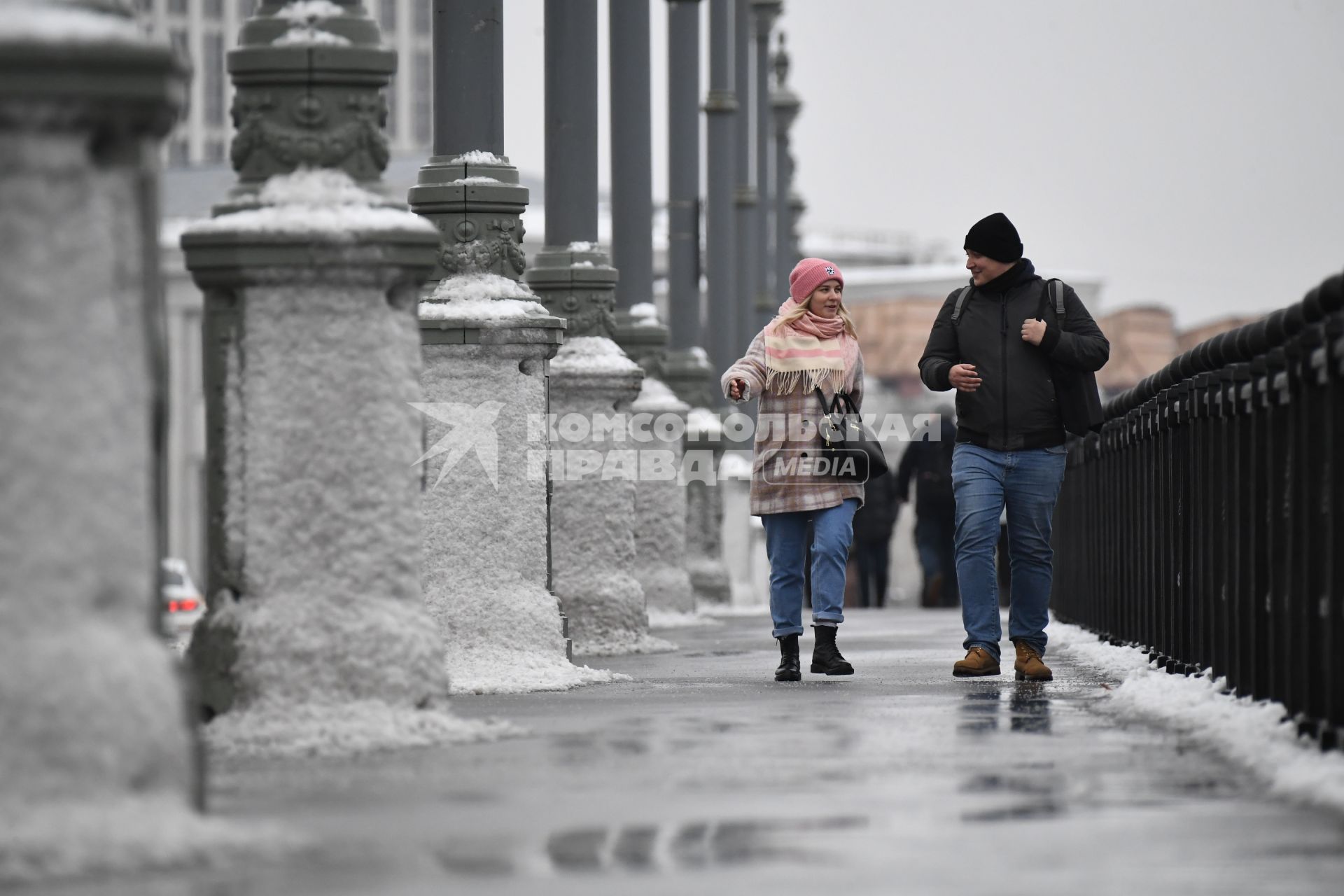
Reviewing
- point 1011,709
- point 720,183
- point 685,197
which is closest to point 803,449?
point 1011,709

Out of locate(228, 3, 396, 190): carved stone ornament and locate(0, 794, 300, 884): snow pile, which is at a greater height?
locate(228, 3, 396, 190): carved stone ornament

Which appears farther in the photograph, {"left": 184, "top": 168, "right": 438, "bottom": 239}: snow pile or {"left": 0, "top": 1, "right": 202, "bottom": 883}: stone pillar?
{"left": 184, "top": 168, "right": 438, "bottom": 239}: snow pile

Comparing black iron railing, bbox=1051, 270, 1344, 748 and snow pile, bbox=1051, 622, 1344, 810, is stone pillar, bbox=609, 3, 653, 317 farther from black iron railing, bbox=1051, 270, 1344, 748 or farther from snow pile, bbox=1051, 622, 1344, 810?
snow pile, bbox=1051, 622, 1344, 810

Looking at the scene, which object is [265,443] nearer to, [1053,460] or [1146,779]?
[1146,779]

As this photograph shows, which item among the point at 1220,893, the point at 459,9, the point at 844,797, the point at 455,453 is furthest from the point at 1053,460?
the point at 1220,893

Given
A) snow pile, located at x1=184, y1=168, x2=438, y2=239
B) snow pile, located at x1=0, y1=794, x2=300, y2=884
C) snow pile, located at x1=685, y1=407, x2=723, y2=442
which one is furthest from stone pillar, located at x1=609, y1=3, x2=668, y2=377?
snow pile, located at x1=0, y1=794, x2=300, y2=884

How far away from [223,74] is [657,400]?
361ft

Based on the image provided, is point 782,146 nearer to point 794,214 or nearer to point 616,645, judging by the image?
point 794,214

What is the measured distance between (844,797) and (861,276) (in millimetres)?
86449

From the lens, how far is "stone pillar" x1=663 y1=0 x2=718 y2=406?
76.1ft

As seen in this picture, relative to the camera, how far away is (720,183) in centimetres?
2672

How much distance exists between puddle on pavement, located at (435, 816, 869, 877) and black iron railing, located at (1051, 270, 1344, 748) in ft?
5.76

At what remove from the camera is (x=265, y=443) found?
7.38 meters

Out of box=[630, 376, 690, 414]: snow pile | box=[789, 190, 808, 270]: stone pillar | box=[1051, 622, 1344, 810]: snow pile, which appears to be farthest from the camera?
box=[789, 190, 808, 270]: stone pillar
